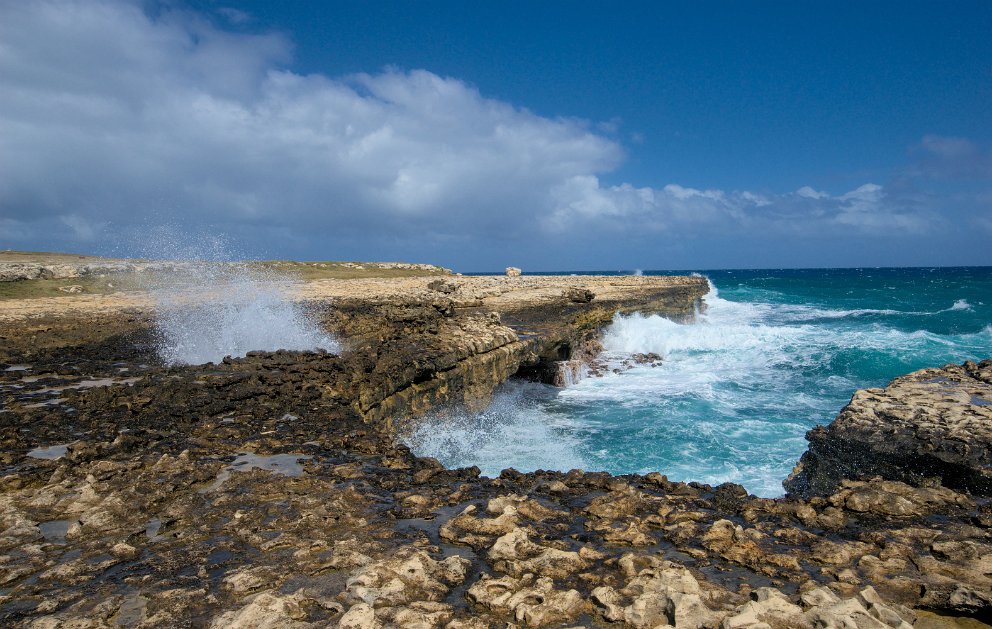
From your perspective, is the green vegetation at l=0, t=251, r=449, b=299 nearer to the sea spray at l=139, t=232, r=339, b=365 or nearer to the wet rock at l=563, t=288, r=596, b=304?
the sea spray at l=139, t=232, r=339, b=365

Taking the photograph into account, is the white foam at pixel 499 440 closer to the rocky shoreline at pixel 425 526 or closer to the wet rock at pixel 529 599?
the rocky shoreline at pixel 425 526

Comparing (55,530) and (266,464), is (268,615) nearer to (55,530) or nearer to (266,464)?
(55,530)

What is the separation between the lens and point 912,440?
6.23 meters

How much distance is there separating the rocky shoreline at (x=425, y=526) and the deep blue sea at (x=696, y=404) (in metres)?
3.00

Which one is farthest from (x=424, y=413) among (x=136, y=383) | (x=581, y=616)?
(x=581, y=616)

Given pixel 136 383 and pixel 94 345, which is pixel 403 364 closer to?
pixel 136 383

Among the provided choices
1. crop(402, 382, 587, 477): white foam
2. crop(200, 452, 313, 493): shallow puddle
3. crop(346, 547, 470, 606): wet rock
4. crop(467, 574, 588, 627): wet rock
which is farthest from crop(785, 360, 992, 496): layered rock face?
crop(200, 452, 313, 493): shallow puddle

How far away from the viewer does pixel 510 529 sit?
435 centimetres

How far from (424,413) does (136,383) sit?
525 cm

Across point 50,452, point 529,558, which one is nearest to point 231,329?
point 50,452

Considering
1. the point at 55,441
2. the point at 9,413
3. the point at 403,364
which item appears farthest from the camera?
the point at 403,364

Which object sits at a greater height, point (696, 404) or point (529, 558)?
point (529, 558)

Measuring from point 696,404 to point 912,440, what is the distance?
8.46 m

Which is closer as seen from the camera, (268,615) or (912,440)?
(268,615)
